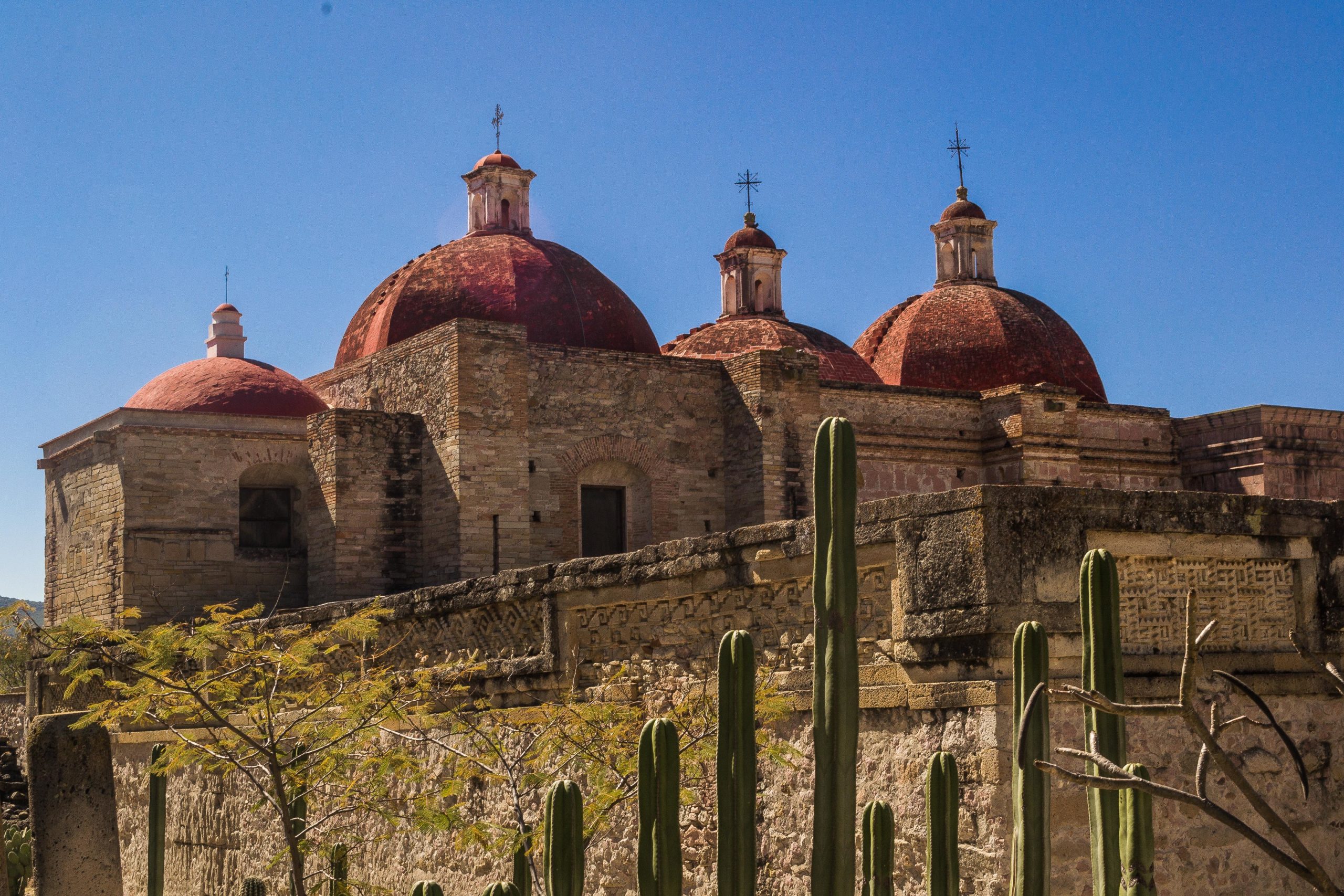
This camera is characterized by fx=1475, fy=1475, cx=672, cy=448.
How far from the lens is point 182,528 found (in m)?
17.4

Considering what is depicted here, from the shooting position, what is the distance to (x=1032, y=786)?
170 inches

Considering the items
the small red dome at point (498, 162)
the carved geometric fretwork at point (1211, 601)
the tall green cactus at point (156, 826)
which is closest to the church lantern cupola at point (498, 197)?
the small red dome at point (498, 162)

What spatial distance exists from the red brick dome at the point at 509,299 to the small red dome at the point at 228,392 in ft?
3.96

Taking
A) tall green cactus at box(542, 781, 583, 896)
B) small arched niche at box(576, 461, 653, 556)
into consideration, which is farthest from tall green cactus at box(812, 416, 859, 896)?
small arched niche at box(576, 461, 653, 556)

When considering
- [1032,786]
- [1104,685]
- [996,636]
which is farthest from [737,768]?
[996,636]

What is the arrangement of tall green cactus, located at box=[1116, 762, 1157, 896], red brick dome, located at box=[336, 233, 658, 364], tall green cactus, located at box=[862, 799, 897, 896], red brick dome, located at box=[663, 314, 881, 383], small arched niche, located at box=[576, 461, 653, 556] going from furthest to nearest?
red brick dome, located at box=[663, 314, 881, 383]
red brick dome, located at box=[336, 233, 658, 364]
small arched niche, located at box=[576, 461, 653, 556]
tall green cactus, located at box=[862, 799, 897, 896]
tall green cactus, located at box=[1116, 762, 1157, 896]

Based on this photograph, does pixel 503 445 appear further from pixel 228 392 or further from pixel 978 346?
pixel 978 346

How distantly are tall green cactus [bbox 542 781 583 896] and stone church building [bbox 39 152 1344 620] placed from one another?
11.6 metres

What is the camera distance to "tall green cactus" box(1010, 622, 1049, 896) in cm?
428

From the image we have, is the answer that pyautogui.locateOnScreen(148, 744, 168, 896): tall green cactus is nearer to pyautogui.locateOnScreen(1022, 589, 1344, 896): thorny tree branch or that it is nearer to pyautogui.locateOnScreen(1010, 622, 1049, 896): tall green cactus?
pyautogui.locateOnScreen(1010, 622, 1049, 896): tall green cactus

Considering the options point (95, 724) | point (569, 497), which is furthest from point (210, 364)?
point (95, 724)

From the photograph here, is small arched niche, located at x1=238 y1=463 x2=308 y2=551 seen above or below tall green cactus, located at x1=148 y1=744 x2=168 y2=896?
above

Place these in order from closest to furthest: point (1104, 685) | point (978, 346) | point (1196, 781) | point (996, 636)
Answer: point (1196, 781), point (1104, 685), point (996, 636), point (978, 346)

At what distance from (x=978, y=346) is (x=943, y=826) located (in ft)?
61.8
